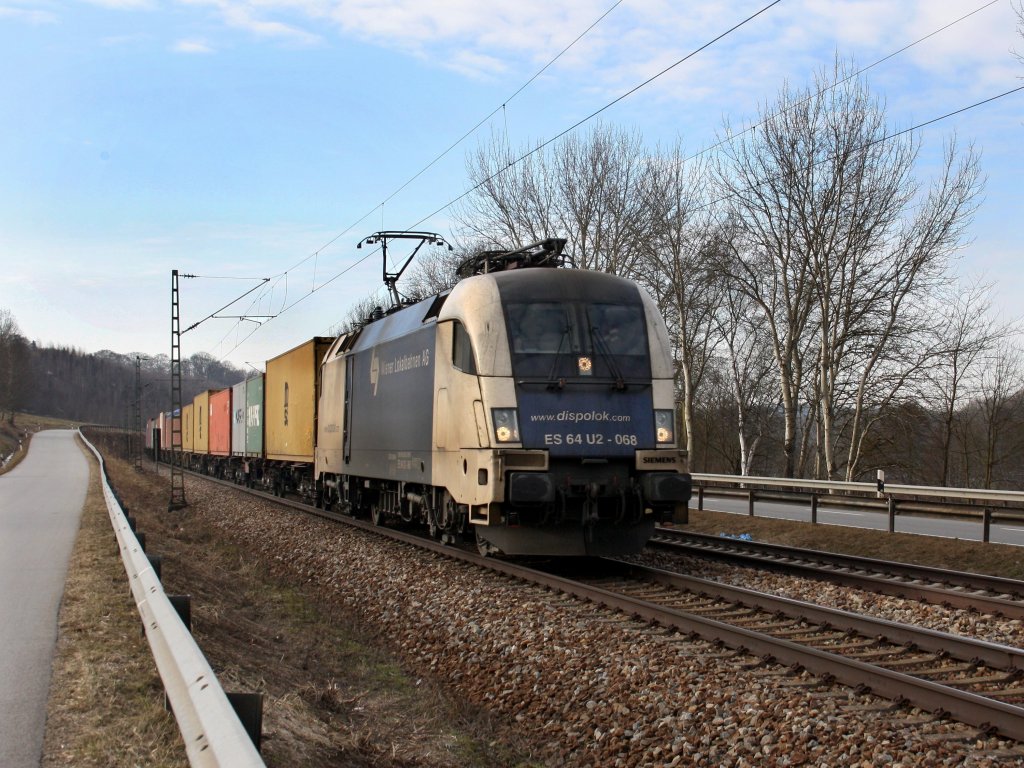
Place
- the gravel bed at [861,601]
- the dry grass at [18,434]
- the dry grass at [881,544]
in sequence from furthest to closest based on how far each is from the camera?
the dry grass at [18,434] → the dry grass at [881,544] → the gravel bed at [861,601]

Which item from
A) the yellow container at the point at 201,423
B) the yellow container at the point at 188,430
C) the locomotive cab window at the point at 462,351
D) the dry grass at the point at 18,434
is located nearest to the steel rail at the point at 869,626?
the locomotive cab window at the point at 462,351

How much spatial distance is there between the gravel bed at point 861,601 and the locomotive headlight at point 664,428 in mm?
1723

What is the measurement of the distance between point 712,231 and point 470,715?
1053 inches

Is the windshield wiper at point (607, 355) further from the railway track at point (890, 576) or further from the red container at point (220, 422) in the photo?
the red container at point (220, 422)

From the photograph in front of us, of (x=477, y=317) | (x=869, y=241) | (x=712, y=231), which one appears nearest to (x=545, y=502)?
(x=477, y=317)

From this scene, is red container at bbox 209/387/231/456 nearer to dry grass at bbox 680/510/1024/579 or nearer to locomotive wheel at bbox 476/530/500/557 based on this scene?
dry grass at bbox 680/510/1024/579

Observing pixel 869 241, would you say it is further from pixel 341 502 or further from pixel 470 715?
pixel 470 715

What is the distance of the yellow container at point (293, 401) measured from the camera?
20516 millimetres

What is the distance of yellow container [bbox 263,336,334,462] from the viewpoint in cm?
2052

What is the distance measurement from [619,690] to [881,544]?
943 centimetres

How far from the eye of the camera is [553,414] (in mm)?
10273

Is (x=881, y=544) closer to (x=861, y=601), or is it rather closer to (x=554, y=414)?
(x=861, y=601)

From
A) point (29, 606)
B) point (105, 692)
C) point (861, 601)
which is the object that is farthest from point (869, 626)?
point (29, 606)

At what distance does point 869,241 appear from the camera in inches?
1052
